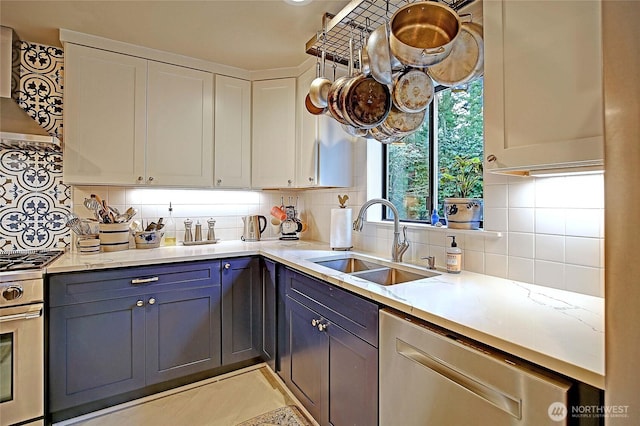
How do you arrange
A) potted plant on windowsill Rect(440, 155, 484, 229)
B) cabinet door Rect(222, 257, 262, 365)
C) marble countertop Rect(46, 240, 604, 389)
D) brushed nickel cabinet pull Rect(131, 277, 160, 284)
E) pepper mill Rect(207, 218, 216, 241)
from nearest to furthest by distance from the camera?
marble countertop Rect(46, 240, 604, 389), potted plant on windowsill Rect(440, 155, 484, 229), brushed nickel cabinet pull Rect(131, 277, 160, 284), cabinet door Rect(222, 257, 262, 365), pepper mill Rect(207, 218, 216, 241)

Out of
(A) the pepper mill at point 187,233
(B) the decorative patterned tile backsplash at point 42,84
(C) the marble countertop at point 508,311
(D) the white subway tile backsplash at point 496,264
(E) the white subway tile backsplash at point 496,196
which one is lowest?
(C) the marble countertop at point 508,311

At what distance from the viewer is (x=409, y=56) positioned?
4.12 feet

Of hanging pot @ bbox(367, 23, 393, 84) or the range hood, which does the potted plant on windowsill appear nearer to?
hanging pot @ bbox(367, 23, 393, 84)

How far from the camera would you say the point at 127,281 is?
184 cm

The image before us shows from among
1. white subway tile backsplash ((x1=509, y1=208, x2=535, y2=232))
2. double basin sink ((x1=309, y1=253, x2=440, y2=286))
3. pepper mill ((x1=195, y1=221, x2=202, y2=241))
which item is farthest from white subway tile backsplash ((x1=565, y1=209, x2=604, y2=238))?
pepper mill ((x1=195, y1=221, x2=202, y2=241))

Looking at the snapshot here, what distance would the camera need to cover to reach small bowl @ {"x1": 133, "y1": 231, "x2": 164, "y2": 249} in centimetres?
230

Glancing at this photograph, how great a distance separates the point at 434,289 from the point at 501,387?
482mm

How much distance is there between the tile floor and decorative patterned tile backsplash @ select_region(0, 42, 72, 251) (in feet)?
3.94

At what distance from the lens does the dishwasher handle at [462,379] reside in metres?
0.80

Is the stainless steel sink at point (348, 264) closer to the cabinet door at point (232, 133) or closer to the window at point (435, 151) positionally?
the window at point (435, 151)

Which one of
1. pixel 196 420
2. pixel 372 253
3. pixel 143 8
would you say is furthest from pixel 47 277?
pixel 372 253

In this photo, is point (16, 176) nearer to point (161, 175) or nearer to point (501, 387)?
point (161, 175)

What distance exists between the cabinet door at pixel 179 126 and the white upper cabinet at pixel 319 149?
2.33 feet

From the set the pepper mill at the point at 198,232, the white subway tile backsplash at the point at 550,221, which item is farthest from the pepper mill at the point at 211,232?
the white subway tile backsplash at the point at 550,221
